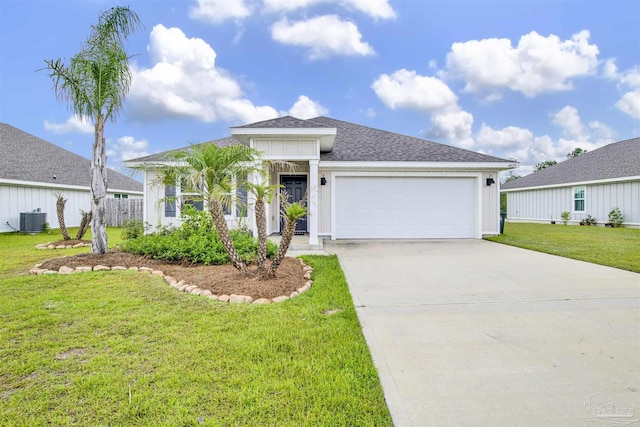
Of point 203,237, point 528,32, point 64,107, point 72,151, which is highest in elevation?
point 528,32

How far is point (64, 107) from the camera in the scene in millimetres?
6727

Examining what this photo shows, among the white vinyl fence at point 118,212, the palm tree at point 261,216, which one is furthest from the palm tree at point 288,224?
the white vinyl fence at point 118,212

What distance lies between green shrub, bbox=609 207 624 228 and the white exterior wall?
27.5 m

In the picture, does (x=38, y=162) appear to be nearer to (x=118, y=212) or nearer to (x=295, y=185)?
(x=118, y=212)

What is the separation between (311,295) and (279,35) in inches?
501

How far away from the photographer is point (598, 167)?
17531 millimetres

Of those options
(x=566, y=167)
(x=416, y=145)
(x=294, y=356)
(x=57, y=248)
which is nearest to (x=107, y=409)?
(x=294, y=356)

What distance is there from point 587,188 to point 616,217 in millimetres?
2579

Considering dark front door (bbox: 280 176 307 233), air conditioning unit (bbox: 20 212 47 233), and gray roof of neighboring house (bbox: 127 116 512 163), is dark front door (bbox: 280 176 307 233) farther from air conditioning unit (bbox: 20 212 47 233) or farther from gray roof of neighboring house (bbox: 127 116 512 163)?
air conditioning unit (bbox: 20 212 47 233)

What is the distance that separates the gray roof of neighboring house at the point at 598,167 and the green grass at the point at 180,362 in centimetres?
1937

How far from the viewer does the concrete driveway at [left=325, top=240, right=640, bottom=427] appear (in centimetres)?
208

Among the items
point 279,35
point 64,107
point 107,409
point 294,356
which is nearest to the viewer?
point 107,409

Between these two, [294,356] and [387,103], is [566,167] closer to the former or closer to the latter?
[387,103]

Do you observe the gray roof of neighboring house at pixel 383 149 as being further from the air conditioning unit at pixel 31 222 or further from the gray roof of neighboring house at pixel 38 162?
the gray roof of neighboring house at pixel 38 162
